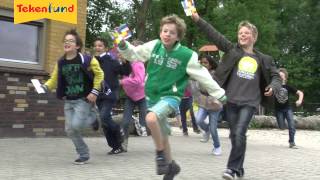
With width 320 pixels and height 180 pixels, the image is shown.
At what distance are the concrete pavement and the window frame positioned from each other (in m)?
1.41

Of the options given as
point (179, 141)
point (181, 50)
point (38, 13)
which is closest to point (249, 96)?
point (181, 50)

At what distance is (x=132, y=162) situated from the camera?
26.7 feet

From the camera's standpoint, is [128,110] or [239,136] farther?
[128,110]

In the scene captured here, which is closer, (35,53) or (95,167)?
(95,167)

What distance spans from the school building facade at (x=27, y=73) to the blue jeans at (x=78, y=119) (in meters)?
3.10

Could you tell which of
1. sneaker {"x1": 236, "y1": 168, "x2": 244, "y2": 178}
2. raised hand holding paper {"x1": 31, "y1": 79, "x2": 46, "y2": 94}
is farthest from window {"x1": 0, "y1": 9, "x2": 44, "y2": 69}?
sneaker {"x1": 236, "y1": 168, "x2": 244, "y2": 178}

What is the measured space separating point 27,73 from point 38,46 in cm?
76

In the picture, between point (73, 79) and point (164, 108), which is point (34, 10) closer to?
point (73, 79)

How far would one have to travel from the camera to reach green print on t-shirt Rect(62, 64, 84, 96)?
7.63m

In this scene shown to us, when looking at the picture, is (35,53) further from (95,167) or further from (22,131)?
(95,167)

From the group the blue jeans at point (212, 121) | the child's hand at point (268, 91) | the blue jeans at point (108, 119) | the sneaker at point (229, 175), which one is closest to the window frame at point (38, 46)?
the blue jeans at point (108, 119)

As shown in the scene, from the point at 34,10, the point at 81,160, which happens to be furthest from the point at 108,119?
the point at 34,10

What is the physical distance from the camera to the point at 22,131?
1068 centimetres

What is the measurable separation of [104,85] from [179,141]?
387 cm
